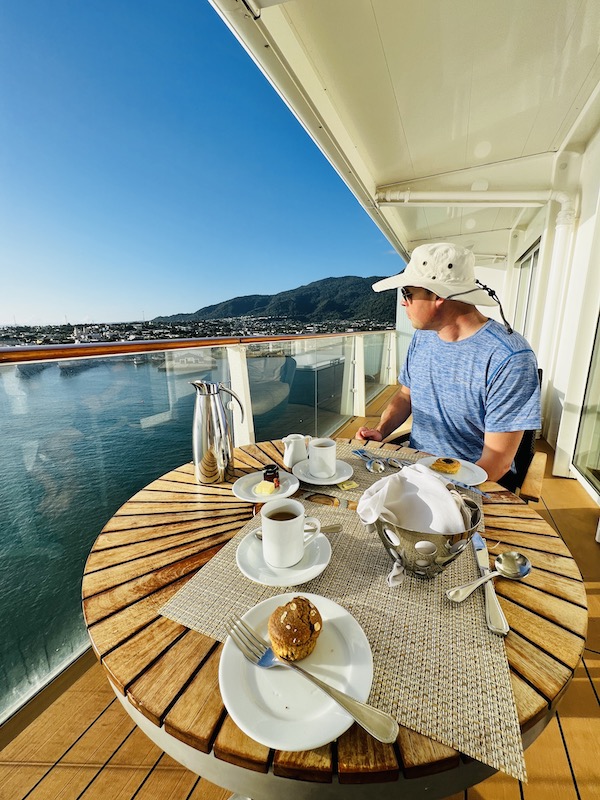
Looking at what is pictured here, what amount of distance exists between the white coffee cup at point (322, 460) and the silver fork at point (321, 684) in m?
0.59

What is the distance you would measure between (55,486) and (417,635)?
60.6 inches

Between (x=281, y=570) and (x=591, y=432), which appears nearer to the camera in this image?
(x=281, y=570)

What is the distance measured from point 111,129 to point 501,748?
1755cm

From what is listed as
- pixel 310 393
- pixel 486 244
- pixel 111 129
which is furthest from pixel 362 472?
pixel 111 129

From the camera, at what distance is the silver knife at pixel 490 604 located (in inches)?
22.9

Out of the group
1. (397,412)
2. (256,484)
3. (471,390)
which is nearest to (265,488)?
(256,484)

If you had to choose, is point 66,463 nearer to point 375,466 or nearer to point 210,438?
point 210,438

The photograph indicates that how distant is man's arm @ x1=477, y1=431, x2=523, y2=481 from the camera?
4.42ft

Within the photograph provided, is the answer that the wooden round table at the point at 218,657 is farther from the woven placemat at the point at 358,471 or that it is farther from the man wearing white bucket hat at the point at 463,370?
the man wearing white bucket hat at the point at 463,370

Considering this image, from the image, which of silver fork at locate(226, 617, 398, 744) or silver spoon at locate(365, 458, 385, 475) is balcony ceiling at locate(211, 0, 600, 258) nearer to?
silver spoon at locate(365, 458, 385, 475)

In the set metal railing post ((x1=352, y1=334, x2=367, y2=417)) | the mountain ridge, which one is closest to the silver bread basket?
metal railing post ((x1=352, y1=334, x2=367, y2=417))

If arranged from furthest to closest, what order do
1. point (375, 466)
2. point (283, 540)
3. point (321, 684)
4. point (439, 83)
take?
point (439, 83), point (375, 466), point (283, 540), point (321, 684)

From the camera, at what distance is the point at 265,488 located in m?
1.02

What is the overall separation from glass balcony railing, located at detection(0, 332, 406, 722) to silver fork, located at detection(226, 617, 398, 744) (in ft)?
4.08
